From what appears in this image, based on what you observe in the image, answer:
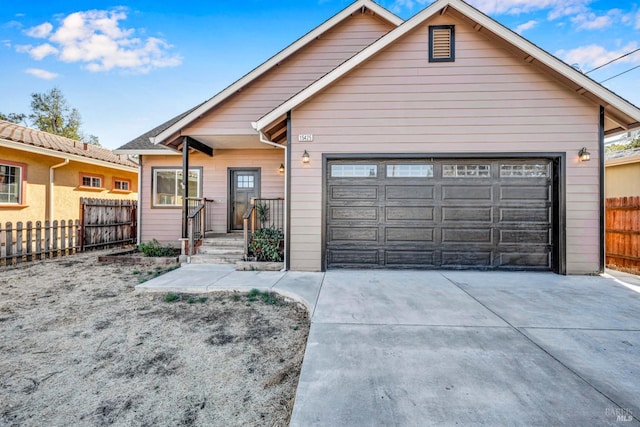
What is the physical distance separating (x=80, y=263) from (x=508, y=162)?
32.5ft

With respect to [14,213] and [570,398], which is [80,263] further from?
[570,398]

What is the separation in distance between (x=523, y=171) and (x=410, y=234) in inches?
98.9

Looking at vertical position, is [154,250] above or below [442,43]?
below

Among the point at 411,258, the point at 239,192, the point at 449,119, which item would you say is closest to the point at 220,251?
the point at 239,192

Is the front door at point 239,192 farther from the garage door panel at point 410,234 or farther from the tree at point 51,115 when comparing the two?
the tree at point 51,115

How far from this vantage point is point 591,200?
17.3ft

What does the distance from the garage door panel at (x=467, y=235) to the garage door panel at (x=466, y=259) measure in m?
0.24

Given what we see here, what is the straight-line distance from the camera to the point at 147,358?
2617 mm

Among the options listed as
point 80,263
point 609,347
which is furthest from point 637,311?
point 80,263

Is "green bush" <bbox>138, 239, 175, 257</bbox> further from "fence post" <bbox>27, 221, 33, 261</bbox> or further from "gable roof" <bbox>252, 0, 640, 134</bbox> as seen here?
"gable roof" <bbox>252, 0, 640, 134</bbox>

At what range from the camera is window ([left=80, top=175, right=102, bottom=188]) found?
10161 mm

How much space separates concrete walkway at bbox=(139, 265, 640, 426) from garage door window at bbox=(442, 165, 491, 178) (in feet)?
7.07

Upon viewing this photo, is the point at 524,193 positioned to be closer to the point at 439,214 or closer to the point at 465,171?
the point at 465,171

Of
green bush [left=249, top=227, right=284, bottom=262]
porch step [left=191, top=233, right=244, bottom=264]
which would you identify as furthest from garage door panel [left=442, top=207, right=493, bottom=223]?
porch step [left=191, top=233, right=244, bottom=264]
